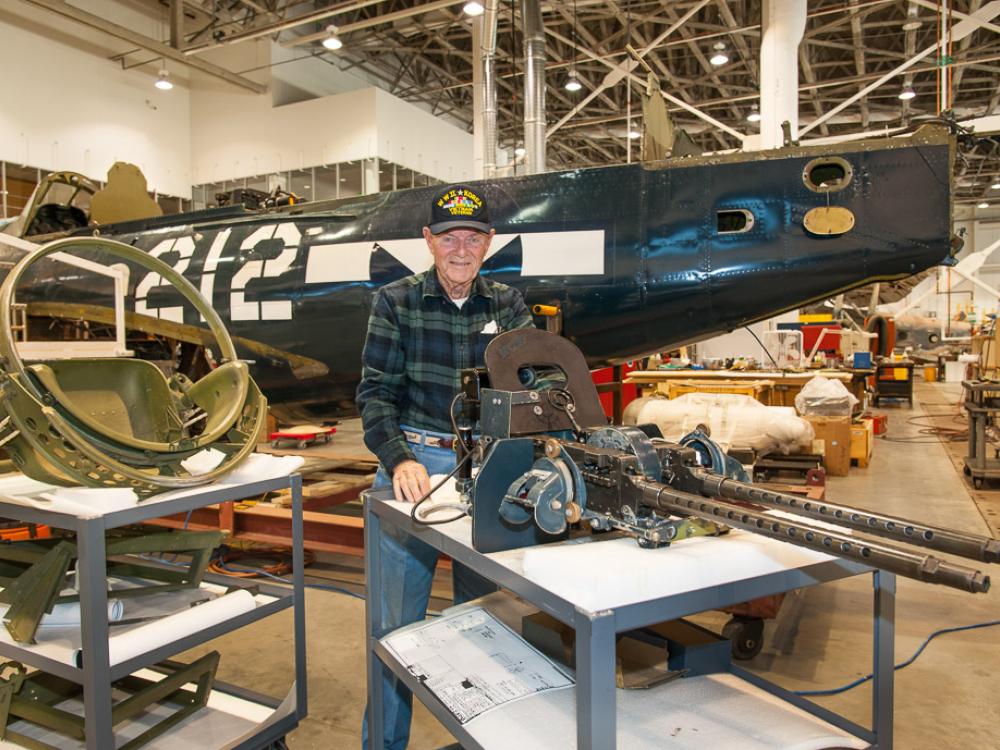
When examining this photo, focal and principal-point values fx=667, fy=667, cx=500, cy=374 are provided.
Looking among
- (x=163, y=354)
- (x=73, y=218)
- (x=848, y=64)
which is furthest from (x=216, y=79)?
(x=848, y=64)

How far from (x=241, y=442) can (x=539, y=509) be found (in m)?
1.38

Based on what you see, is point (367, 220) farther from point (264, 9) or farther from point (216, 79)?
point (216, 79)

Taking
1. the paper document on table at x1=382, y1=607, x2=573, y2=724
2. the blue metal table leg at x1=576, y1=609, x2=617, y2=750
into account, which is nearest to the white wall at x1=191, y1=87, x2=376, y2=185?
the paper document on table at x1=382, y1=607, x2=573, y2=724

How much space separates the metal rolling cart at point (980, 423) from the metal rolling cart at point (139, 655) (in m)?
6.22

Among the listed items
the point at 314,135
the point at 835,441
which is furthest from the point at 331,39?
the point at 835,441

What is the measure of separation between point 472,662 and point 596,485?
0.62 metres

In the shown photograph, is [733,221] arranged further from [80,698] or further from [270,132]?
[270,132]

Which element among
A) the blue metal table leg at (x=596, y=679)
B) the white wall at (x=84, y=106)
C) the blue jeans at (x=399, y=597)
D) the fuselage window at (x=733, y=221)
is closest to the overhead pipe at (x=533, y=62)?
the fuselage window at (x=733, y=221)

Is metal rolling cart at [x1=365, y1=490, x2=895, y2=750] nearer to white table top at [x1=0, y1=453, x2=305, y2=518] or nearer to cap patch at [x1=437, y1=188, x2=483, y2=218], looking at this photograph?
white table top at [x1=0, y1=453, x2=305, y2=518]

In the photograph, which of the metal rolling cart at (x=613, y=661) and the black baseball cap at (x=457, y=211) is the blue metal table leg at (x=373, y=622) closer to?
the metal rolling cart at (x=613, y=661)

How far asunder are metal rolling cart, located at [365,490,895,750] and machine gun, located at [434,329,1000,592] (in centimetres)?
8

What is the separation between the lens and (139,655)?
181cm

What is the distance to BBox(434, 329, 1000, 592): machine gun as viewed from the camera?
105cm

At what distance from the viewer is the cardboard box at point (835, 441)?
641 centimetres
